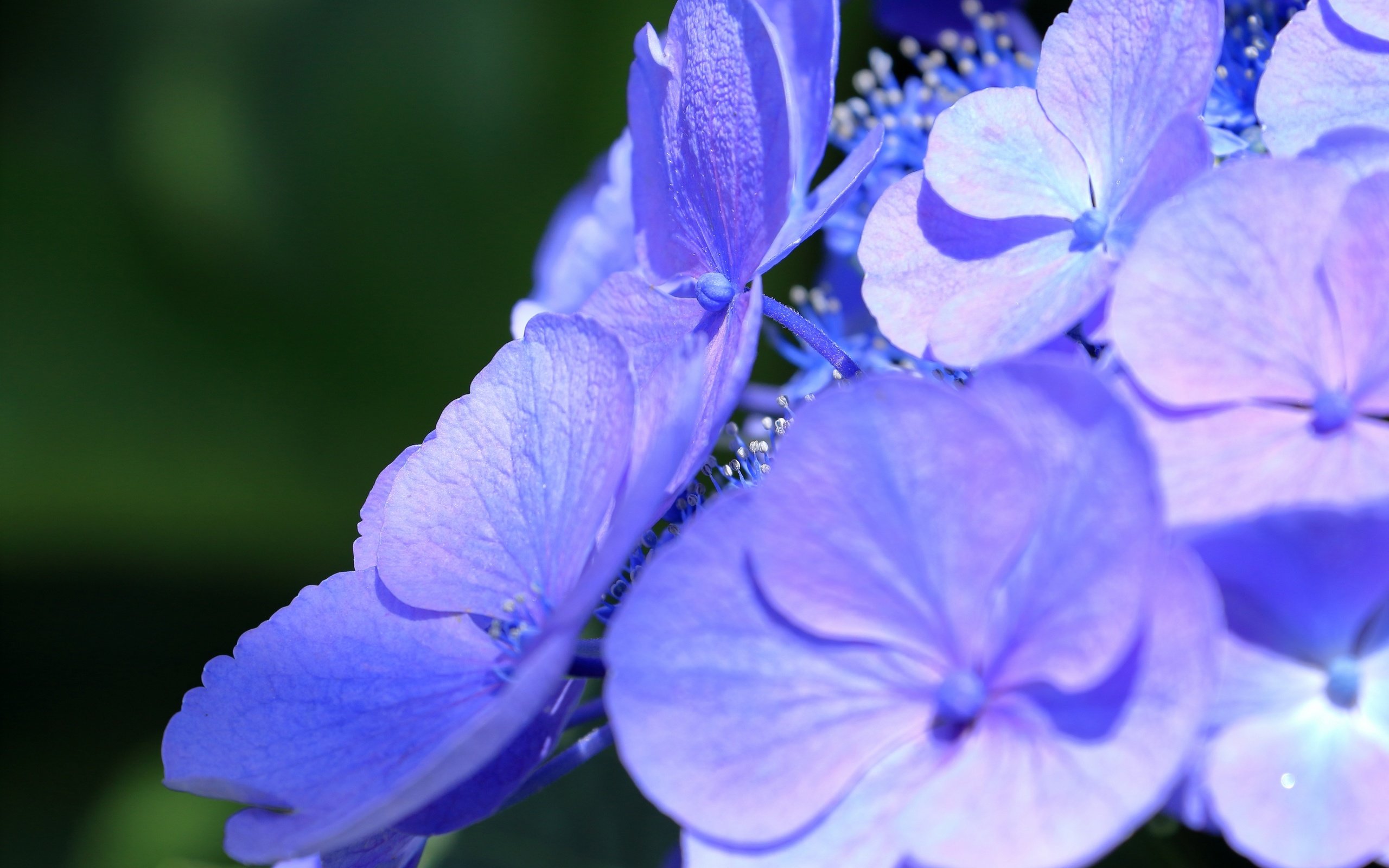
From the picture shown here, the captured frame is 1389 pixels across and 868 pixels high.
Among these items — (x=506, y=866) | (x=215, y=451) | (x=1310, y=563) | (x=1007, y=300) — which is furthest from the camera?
(x=215, y=451)

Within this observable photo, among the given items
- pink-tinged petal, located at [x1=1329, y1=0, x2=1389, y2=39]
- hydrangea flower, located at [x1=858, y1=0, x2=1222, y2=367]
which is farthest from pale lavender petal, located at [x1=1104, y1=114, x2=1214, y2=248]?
pink-tinged petal, located at [x1=1329, y1=0, x2=1389, y2=39]

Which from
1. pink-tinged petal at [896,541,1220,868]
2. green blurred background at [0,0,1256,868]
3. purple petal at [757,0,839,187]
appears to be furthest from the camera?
green blurred background at [0,0,1256,868]

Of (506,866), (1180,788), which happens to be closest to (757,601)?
(1180,788)

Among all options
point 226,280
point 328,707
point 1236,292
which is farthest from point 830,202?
point 226,280

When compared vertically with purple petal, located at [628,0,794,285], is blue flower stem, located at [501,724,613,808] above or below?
below

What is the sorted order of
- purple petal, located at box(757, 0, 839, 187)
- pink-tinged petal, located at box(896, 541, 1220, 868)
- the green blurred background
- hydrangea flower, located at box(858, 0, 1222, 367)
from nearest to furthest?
pink-tinged petal, located at box(896, 541, 1220, 868) < hydrangea flower, located at box(858, 0, 1222, 367) < purple petal, located at box(757, 0, 839, 187) < the green blurred background

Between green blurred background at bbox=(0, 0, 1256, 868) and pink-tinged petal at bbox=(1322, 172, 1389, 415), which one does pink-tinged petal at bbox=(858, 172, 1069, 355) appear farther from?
green blurred background at bbox=(0, 0, 1256, 868)

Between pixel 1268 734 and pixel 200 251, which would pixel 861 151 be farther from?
pixel 200 251
